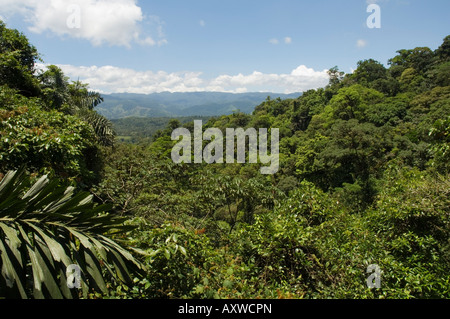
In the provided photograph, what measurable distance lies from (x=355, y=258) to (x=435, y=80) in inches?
1714

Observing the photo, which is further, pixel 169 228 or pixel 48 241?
pixel 169 228

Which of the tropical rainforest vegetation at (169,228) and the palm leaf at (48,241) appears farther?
the tropical rainforest vegetation at (169,228)

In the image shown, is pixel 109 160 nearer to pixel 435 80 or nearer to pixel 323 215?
pixel 323 215

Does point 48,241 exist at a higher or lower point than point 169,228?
higher

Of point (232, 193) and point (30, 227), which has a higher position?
point (30, 227)

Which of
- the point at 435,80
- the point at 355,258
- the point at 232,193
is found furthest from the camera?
the point at 435,80

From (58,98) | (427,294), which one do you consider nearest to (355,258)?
(427,294)

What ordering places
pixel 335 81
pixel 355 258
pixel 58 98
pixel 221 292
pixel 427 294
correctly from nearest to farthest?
pixel 221 292
pixel 427 294
pixel 355 258
pixel 58 98
pixel 335 81

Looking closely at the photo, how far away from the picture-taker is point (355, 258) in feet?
13.0

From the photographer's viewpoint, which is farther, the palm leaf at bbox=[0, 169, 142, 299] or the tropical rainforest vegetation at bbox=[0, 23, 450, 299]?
the tropical rainforest vegetation at bbox=[0, 23, 450, 299]
